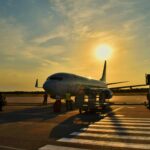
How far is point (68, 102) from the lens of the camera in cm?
3259

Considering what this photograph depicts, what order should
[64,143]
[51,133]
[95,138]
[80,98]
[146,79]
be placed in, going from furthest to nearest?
[146,79] < [80,98] < [51,133] < [95,138] < [64,143]

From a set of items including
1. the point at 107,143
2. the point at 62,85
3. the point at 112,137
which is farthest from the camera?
the point at 62,85

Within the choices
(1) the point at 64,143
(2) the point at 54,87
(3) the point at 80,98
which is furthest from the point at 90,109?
(1) the point at 64,143

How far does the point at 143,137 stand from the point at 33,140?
15.9 ft

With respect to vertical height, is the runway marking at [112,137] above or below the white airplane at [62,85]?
below

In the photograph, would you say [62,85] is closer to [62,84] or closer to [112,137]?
[62,84]

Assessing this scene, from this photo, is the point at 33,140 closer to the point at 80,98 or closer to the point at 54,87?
the point at 80,98

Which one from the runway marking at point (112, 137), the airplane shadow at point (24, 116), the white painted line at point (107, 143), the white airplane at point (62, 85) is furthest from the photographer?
the white airplane at point (62, 85)

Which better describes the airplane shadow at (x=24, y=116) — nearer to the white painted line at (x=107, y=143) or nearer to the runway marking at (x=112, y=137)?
the runway marking at (x=112, y=137)

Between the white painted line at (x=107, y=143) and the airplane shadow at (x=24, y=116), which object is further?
the airplane shadow at (x=24, y=116)

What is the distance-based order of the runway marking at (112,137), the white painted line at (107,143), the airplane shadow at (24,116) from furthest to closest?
the airplane shadow at (24,116), the runway marking at (112,137), the white painted line at (107,143)

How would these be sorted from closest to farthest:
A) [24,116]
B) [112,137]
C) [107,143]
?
[107,143] → [112,137] → [24,116]

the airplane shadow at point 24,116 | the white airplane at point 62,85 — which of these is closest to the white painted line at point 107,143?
the airplane shadow at point 24,116

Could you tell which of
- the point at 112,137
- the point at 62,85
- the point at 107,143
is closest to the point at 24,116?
the point at 112,137
